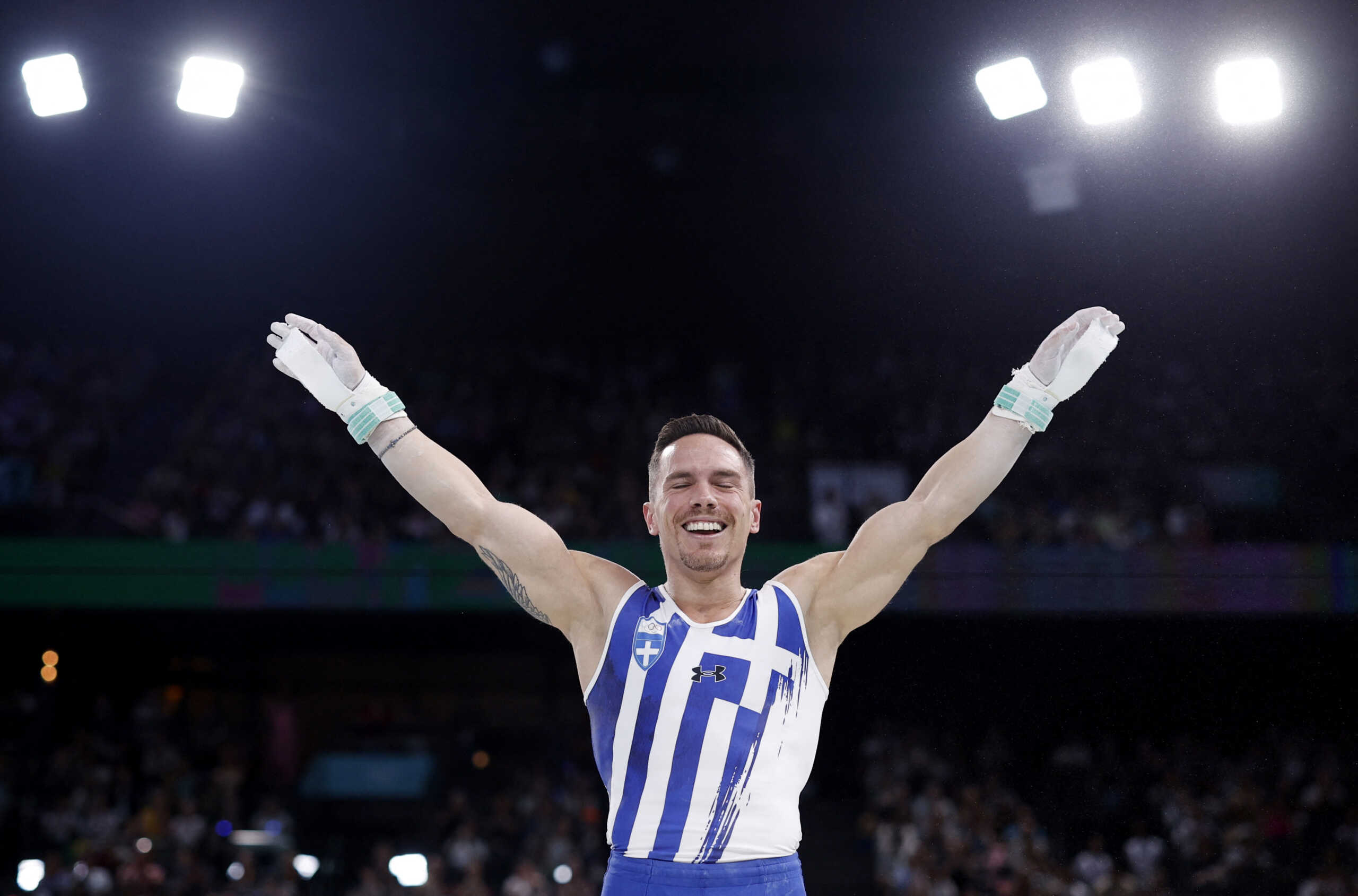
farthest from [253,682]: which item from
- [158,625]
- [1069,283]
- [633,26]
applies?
[1069,283]

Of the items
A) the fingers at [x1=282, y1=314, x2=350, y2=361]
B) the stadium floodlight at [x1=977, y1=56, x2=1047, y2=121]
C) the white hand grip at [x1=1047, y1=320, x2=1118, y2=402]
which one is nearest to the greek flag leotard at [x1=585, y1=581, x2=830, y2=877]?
the white hand grip at [x1=1047, y1=320, x2=1118, y2=402]

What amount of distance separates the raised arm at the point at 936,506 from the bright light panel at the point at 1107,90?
496 cm

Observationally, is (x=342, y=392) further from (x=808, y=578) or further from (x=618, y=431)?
(x=618, y=431)

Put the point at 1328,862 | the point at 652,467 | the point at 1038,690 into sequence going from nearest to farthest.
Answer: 1. the point at 652,467
2. the point at 1328,862
3. the point at 1038,690

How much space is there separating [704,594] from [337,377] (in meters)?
1.55

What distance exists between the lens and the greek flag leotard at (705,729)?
3816 millimetres

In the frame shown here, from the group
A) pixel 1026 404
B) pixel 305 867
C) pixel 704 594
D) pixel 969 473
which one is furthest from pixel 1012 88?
pixel 305 867

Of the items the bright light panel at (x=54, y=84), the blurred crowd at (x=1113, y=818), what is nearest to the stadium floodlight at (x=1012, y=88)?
the bright light panel at (x=54, y=84)

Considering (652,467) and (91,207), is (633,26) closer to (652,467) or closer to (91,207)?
(91,207)

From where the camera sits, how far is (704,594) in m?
4.22

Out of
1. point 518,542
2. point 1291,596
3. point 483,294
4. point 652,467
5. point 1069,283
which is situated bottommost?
point 518,542

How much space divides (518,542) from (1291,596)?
15.2 metres

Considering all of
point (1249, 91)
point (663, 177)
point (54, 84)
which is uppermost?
point (663, 177)

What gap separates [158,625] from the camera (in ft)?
63.9
